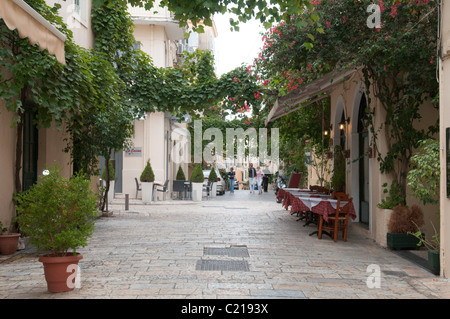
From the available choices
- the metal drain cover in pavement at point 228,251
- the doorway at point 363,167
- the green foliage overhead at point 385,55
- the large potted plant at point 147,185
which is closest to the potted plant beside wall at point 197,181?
the large potted plant at point 147,185

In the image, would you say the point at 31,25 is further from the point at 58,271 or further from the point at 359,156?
the point at 359,156

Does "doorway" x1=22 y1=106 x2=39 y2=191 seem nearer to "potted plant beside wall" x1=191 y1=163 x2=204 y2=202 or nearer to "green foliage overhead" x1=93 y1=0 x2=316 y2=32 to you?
"green foliage overhead" x1=93 y1=0 x2=316 y2=32

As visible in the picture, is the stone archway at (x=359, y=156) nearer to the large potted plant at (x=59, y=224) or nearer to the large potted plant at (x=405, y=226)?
the large potted plant at (x=405, y=226)

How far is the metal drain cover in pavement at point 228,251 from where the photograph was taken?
27.8ft

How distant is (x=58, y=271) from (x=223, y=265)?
8.67 feet

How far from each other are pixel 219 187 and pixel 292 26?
2006 cm

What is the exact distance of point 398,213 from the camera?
9172 millimetres

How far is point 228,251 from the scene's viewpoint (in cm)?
879

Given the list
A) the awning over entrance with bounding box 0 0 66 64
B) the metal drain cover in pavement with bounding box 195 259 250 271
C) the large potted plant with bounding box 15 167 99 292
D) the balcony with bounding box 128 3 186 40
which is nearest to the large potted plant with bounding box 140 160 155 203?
the balcony with bounding box 128 3 186 40

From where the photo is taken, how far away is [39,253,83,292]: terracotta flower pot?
222 inches

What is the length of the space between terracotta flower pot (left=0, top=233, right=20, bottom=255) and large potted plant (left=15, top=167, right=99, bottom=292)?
2.30 m

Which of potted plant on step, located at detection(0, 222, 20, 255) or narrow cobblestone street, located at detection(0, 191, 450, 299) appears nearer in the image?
narrow cobblestone street, located at detection(0, 191, 450, 299)

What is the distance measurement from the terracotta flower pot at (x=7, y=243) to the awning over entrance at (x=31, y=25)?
3.09 m

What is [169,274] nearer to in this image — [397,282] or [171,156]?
[397,282]
